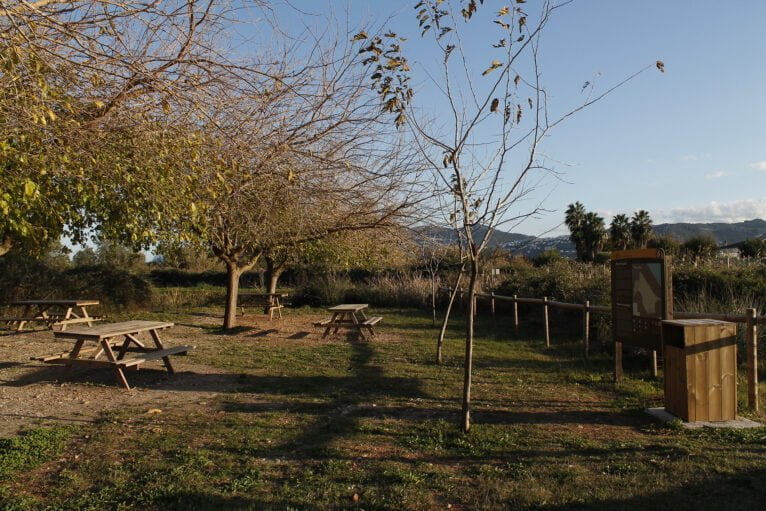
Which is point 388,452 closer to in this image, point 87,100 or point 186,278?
point 87,100

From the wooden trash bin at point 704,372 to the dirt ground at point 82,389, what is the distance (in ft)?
16.4

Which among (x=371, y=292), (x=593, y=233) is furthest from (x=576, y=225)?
(x=371, y=292)

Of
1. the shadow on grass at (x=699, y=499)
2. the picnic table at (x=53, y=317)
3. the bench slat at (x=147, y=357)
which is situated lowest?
the shadow on grass at (x=699, y=499)

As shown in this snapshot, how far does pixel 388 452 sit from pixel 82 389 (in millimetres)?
4563

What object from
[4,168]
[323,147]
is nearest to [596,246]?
[323,147]

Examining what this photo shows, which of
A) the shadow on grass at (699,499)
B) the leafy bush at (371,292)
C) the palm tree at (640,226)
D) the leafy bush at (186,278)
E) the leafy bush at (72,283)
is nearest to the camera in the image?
the shadow on grass at (699,499)

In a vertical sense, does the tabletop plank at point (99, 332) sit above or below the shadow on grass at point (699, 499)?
above

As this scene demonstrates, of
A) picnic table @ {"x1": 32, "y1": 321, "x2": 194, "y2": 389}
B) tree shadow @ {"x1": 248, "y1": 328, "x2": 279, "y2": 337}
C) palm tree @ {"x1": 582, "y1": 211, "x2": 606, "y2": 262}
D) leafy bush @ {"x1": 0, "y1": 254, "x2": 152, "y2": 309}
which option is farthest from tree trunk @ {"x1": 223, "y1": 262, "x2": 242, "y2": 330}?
palm tree @ {"x1": 582, "y1": 211, "x2": 606, "y2": 262}

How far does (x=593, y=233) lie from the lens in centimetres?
5112

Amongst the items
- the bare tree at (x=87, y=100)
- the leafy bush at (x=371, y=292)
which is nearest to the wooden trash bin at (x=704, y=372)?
the bare tree at (x=87, y=100)

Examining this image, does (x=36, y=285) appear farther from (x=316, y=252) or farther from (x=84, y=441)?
(x=84, y=441)

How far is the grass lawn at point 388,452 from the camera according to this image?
3816mm

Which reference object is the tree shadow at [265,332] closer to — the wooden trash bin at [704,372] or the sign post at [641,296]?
the sign post at [641,296]

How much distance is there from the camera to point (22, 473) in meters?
4.33
